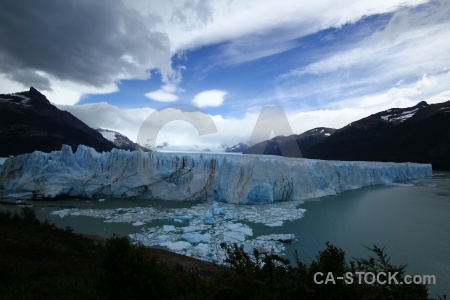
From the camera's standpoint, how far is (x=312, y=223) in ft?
44.1

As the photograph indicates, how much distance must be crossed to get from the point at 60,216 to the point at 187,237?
914cm

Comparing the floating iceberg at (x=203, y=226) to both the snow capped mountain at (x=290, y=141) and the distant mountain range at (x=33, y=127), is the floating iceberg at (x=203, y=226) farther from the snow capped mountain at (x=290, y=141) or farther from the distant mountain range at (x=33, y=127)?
the snow capped mountain at (x=290, y=141)

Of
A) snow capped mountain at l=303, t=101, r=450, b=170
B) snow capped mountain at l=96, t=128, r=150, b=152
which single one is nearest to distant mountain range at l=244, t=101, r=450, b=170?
snow capped mountain at l=303, t=101, r=450, b=170

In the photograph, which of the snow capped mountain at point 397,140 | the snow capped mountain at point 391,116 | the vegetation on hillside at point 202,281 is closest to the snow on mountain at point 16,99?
the vegetation on hillside at point 202,281

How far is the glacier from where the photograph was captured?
20219mm

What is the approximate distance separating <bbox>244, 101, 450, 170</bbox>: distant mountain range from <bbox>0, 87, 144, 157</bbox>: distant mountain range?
156 feet

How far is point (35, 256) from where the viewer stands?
6.59 m

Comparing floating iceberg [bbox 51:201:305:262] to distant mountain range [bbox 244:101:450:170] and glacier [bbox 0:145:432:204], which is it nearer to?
glacier [bbox 0:145:432:204]

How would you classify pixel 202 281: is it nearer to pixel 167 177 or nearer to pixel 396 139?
pixel 167 177

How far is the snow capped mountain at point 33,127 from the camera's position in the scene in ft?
150

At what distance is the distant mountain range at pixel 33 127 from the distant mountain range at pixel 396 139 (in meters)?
47.5

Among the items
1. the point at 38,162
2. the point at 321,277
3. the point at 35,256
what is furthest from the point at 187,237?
the point at 38,162

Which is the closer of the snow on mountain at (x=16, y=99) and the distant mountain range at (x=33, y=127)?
the distant mountain range at (x=33, y=127)

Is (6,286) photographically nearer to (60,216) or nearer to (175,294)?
(175,294)
